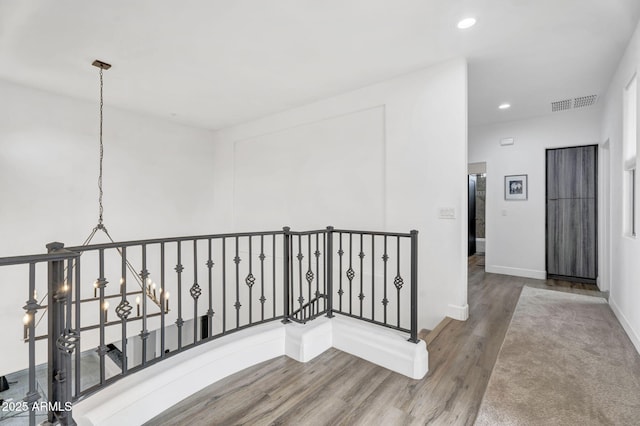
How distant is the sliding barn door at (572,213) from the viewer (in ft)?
16.0

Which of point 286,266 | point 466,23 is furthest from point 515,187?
point 286,266

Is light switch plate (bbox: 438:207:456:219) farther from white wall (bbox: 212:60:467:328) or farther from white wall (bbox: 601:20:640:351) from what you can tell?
white wall (bbox: 601:20:640:351)

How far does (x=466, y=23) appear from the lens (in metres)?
2.68

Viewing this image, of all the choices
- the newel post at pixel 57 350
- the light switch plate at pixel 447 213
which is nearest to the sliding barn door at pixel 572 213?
the light switch plate at pixel 447 213

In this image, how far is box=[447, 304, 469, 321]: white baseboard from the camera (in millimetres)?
3307

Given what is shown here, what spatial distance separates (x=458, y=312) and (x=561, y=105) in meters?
3.75

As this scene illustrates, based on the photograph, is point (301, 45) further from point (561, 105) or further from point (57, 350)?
point (561, 105)

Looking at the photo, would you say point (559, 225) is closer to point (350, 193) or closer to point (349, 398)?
point (350, 193)

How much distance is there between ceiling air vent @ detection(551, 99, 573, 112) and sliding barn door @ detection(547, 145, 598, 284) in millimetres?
683

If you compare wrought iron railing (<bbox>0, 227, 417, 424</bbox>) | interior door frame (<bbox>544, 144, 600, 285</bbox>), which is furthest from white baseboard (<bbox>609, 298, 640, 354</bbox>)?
wrought iron railing (<bbox>0, 227, 417, 424</bbox>)

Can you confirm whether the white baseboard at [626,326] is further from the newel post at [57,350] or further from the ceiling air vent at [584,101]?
the newel post at [57,350]

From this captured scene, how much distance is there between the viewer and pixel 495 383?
2.18 m

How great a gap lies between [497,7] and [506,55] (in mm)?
919

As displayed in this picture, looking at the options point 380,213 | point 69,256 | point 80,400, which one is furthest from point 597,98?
point 80,400
